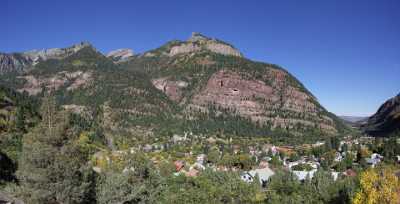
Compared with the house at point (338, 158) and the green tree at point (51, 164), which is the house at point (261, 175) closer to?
the house at point (338, 158)

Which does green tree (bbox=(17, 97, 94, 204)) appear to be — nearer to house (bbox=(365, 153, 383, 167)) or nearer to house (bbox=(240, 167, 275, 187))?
house (bbox=(240, 167, 275, 187))

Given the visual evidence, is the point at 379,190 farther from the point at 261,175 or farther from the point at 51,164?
the point at 261,175

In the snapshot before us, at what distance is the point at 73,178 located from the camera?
70.8 ft

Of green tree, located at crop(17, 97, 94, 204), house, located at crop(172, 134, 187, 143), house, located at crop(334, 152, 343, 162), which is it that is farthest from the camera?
house, located at crop(172, 134, 187, 143)

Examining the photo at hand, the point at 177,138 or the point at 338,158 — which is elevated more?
the point at 177,138

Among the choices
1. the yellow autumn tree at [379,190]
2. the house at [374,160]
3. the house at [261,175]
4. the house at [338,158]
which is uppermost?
the yellow autumn tree at [379,190]

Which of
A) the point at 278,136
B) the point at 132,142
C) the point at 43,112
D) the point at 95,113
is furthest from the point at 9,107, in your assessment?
the point at 278,136

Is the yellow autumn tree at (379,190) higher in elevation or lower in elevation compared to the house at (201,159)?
higher

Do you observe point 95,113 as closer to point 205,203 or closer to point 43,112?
point 205,203

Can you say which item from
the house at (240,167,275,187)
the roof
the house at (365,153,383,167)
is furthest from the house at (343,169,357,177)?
the house at (240,167,275,187)

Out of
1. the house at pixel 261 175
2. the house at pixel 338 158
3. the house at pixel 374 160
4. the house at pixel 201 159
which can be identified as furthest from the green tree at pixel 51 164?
the house at pixel 338 158

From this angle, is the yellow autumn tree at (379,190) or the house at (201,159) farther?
the house at (201,159)

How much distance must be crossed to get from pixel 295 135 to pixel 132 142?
100233 millimetres

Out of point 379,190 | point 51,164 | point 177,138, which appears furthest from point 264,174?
point 177,138
